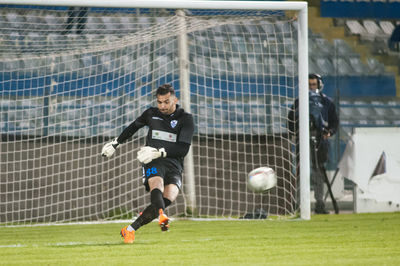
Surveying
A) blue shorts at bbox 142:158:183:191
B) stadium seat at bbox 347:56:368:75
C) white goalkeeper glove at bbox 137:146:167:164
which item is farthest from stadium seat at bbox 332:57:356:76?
white goalkeeper glove at bbox 137:146:167:164

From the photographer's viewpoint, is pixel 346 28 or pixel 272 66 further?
pixel 346 28

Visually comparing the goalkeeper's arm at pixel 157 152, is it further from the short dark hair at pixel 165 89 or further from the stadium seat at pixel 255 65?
the stadium seat at pixel 255 65

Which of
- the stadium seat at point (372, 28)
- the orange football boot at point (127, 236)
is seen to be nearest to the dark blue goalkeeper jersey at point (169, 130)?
the orange football boot at point (127, 236)

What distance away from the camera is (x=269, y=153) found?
10.1m

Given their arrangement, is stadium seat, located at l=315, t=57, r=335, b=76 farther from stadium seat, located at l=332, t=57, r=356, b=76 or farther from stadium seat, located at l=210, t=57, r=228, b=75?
stadium seat, located at l=210, t=57, r=228, b=75

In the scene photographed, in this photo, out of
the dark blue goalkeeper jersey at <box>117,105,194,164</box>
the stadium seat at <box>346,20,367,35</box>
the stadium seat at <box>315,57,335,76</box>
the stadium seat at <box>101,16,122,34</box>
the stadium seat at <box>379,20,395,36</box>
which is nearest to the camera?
the dark blue goalkeeper jersey at <box>117,105,194,164</box>

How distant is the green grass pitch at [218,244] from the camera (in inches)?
202

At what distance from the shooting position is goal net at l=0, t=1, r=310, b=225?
31.1 feet

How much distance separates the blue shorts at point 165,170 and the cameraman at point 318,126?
3.16 m

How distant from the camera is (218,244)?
6211mm

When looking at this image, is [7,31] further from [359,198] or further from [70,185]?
[359,198]

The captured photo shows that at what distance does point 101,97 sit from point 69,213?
5.43 feet

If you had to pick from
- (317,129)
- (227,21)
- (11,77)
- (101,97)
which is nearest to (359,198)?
(317,129)

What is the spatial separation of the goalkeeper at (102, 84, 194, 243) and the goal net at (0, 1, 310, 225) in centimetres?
241
